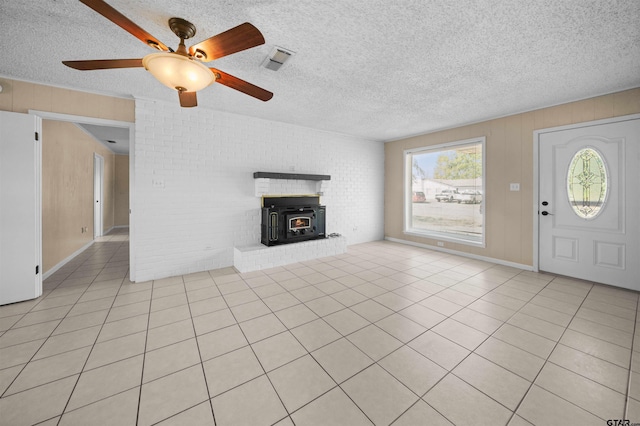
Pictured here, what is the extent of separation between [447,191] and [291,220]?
351 cm

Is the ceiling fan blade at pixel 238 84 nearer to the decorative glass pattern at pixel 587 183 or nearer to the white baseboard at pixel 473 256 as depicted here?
the decorative glass pattern at pixel 587 183

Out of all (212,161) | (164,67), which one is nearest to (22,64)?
(212,161)

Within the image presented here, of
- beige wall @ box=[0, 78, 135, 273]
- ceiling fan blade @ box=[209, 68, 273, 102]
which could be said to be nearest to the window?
ceiling fan blade @ box=[209, 68, 273, 102]

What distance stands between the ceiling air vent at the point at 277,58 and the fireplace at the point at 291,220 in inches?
90.3

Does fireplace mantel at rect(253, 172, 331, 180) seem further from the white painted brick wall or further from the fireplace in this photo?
the fireplace

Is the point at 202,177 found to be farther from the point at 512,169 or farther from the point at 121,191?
the point at 121,191

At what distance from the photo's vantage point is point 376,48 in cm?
229

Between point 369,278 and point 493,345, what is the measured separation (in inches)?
68.6

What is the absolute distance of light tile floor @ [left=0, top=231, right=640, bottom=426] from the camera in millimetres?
1428

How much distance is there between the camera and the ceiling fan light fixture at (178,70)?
1.58 metres

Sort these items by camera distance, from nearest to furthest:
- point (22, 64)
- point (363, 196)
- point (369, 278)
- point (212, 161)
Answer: point (22, 64), point (369, 278), point (212, 161), point (363, 196)

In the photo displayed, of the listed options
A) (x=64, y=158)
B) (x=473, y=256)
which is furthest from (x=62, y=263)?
(x=473, y=256)

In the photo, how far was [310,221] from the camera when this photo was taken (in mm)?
4836

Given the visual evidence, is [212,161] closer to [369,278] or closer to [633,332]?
[369,278]
